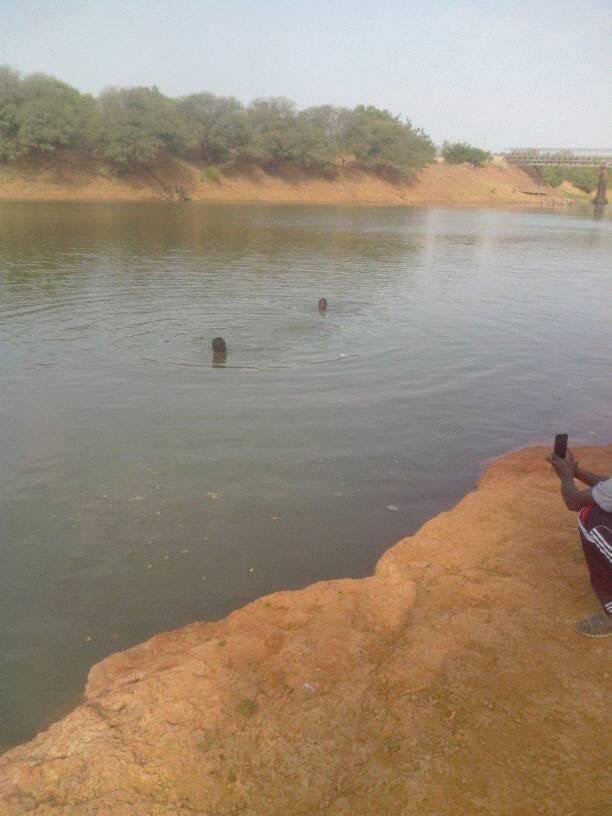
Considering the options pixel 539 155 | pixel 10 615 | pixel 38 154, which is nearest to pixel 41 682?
pixel 10 615

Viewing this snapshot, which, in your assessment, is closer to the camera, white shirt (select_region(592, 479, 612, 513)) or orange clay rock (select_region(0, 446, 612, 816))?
orange clay rock (select_region(0, 446, 612, 816))

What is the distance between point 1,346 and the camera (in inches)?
476

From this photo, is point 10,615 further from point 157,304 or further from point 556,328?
point 556,328

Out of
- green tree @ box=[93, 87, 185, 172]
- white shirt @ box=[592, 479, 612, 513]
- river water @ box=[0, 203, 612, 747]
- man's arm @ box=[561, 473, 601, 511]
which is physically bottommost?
river water @ box=[0, 203, 612, 747]

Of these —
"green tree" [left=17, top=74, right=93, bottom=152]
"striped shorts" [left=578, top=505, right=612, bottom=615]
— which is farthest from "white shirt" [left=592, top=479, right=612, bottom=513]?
"green tree" [left=17, top=74, right=93, bottom=152]

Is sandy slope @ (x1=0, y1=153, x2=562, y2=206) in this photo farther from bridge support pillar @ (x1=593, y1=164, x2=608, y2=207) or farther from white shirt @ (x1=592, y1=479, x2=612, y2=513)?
white shirt @ (x1=592, y1=479, x2=612, y2=513)

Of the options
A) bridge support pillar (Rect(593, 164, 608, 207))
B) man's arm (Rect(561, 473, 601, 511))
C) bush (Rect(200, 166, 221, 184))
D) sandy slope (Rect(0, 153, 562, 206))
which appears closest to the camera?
man's arm (Rect(561, 473, 601, 511))

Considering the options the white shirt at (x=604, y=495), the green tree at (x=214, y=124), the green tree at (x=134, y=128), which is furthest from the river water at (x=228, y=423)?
the green tree at (x=214, y=124)

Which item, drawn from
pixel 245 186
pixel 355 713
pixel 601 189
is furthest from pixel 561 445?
pixel 601 189

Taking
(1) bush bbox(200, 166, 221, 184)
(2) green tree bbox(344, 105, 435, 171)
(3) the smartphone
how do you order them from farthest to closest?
(2) green tree bbox(344, 105, 435, 171) < (1) bush bbox(200, 166, 221, 184) < (3) the smartphone

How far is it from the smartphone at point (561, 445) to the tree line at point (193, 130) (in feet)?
194

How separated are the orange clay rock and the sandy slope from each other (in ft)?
179

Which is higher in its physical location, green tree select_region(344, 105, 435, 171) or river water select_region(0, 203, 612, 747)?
green tree select_region(344, 105, 435, 171)

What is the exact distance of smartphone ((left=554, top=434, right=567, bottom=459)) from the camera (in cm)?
472
